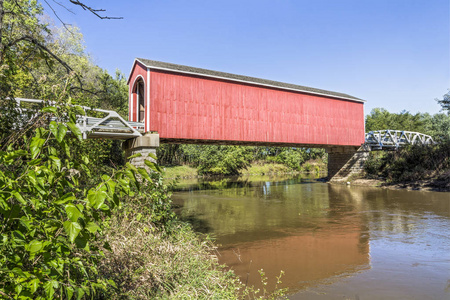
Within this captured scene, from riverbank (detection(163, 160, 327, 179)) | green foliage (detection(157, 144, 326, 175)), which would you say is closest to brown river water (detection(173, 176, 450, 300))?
riverbank (detection(163, 160, 327, 179))

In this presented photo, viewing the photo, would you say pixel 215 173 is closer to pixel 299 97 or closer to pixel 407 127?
pixel 299 97

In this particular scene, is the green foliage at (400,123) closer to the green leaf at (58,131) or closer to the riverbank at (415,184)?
the riverbank at (415,184)

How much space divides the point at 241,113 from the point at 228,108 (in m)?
0.82

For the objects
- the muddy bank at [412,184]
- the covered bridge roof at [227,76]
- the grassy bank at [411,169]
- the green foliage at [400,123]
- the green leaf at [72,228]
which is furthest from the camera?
the green foliage at [400,123]

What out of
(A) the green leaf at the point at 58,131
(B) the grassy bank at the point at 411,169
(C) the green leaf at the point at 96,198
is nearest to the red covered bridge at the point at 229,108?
(B) the grassy bank at the point at 411,169

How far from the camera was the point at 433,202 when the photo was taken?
41.2 feet

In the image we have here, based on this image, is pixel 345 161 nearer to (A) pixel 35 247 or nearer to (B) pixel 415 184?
(B) pixel 415 184

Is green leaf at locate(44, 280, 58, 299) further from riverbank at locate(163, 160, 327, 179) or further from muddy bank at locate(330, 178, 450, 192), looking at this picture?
riverbank at locate(163, 160, 327, 179)

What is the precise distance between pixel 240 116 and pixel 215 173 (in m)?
22.8

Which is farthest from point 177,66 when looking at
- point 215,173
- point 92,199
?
point 215,173

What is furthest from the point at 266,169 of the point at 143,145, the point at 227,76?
the point at 143,145

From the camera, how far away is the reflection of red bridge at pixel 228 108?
43.6 feet

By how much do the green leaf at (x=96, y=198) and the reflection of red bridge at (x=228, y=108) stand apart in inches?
416

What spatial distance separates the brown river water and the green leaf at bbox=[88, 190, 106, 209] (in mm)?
3463
